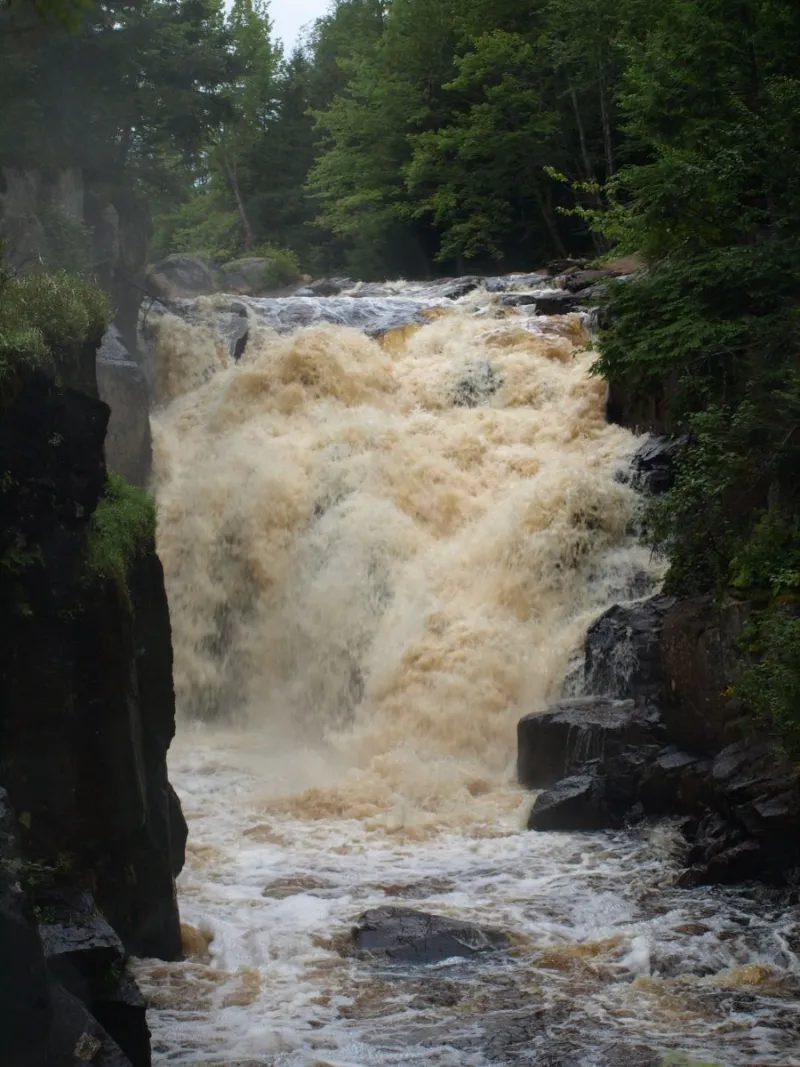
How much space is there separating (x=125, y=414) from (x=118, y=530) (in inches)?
348

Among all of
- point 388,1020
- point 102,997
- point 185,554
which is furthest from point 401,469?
point 102,997

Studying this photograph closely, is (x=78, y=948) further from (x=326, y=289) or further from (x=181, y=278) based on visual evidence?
(x=326, y=289)

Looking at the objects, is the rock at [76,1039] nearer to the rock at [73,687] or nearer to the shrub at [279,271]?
the rock at [73,687]

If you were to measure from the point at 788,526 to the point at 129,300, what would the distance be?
11.7 m

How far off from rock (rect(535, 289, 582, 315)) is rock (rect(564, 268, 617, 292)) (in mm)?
676

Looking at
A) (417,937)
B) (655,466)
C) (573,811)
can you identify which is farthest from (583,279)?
(417,937)

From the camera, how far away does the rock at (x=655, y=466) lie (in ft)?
44.5

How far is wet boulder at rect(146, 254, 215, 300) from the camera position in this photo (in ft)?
72.5

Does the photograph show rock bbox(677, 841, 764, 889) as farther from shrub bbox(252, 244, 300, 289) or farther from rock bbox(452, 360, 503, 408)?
shrub bbox(252, 244, 300, 289)

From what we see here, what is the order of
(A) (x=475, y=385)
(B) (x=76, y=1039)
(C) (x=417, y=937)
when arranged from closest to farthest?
(B) (x=76, y=1039) < (C) (x=417, y=937) < (A) (x=475, y=385)

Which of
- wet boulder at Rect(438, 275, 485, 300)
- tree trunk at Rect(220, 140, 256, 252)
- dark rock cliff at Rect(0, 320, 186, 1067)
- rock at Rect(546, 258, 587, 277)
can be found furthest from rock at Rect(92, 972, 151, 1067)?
tree trunk at Rect(220, 140, 256, 252)

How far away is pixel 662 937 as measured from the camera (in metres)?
7.48

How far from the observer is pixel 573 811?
9906mm

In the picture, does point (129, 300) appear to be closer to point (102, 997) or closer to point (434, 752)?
point (434, 752)
